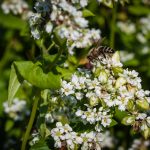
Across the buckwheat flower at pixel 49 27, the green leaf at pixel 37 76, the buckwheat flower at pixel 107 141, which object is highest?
the buckwheat flower at pixel 49 27

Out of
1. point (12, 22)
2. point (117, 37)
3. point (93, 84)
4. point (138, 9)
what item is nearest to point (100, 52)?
point (93, 84)

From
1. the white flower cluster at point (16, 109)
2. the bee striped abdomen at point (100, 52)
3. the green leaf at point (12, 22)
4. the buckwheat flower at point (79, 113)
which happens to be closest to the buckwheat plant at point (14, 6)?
the green leaf at point (12, 22)

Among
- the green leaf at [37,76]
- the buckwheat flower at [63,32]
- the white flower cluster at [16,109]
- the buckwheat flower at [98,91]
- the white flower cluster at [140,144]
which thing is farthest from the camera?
the white flower cluster at [16,109]

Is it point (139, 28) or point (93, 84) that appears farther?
point (139, 28)

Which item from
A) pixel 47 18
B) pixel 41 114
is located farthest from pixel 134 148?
pixel 47 18

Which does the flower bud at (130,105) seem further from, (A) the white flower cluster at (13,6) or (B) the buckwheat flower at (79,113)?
(A) the white flower cluster at (13,6)

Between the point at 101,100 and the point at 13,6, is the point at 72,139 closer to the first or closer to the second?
the point at 101,100

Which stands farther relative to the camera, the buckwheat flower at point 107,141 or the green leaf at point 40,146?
the buckwheat flower at point 107,141

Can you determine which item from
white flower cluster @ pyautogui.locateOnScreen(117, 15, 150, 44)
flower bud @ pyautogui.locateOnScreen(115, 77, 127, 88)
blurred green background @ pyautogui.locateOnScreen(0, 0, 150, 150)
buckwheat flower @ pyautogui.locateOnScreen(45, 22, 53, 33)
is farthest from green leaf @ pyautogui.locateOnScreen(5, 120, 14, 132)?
white flower cluster @ pyautogui.locateOnScreen(117, 15, 150, 44)
